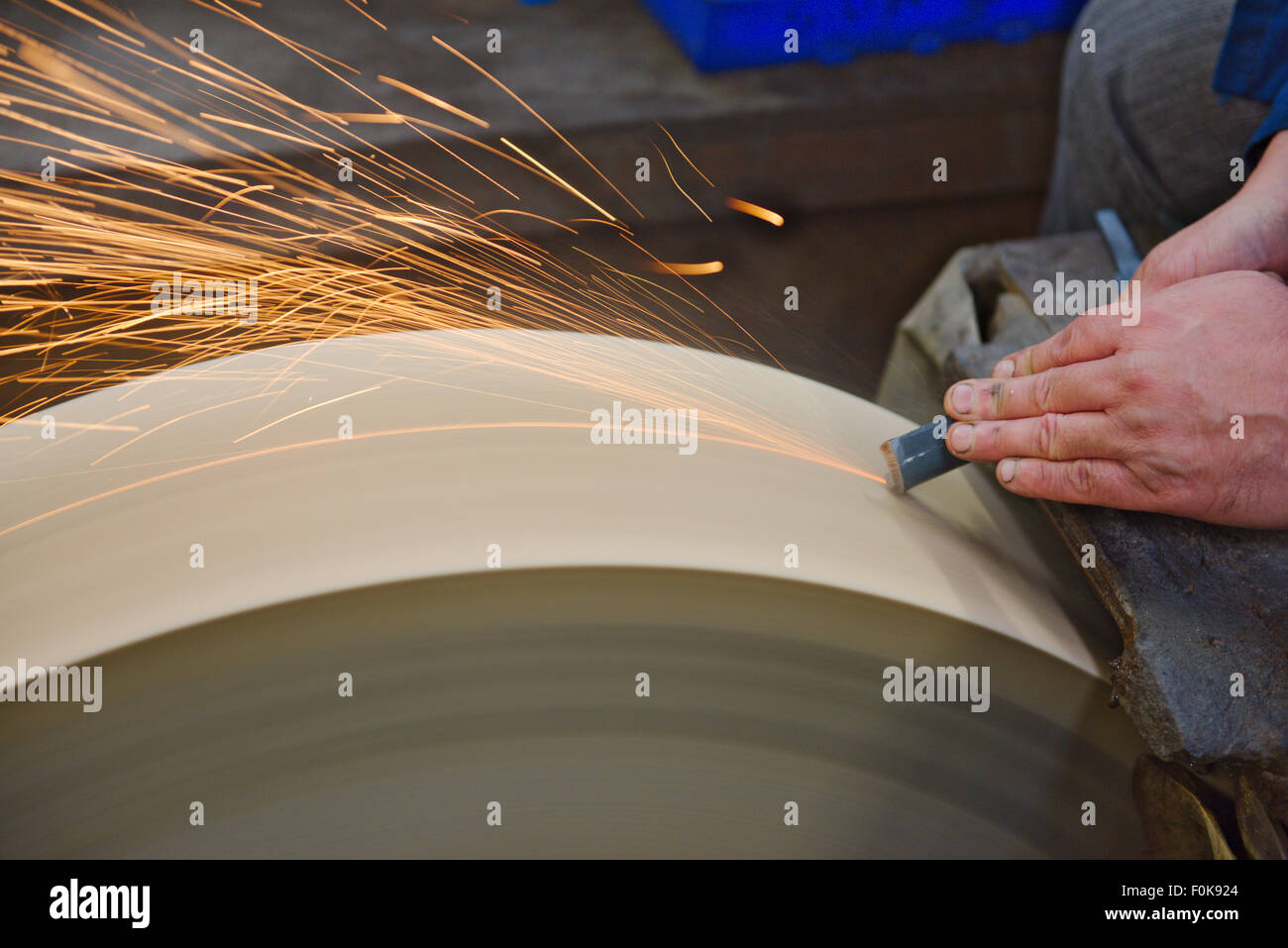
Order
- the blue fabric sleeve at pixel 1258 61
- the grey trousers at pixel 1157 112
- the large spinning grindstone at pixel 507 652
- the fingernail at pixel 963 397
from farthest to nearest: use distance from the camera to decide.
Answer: the grey trousers at pixel 1157 112 < the blue fabric sleeve at pixel 1258 61 < the fingernail at pixel 963 397 < the large spinning grindstone at pixel 507 652

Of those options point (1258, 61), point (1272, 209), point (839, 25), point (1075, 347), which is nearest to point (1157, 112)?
point (1258, 61)

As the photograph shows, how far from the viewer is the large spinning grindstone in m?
0.75

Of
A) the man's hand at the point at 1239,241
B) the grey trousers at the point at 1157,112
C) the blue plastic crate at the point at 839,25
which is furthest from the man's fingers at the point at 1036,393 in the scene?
the blue plastic crate at the point at 839,25

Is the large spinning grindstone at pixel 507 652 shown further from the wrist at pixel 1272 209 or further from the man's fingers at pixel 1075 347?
the wrist at pixel 1272 209

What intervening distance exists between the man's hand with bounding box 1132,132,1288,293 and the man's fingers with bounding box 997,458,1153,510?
0.28 meters

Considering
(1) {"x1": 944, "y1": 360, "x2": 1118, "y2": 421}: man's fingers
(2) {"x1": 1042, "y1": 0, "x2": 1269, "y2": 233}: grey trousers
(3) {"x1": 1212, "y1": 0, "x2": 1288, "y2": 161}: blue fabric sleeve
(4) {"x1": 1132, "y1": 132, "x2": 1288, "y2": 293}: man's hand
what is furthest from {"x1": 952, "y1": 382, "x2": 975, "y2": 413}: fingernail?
(2) {"x1": 1042, "y1": 0, "x2": 1269, "y2": 233}: grey trousers

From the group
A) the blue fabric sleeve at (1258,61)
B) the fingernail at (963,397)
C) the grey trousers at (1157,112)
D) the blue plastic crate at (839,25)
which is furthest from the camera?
the blue plastic crate at (839,25)

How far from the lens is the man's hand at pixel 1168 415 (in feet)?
2.52

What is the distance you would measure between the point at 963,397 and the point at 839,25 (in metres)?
1.67

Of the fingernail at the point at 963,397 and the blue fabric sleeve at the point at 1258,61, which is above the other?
the blue fabric sleeve at the point at 1258,61

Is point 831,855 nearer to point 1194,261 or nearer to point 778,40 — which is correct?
point 1194,261

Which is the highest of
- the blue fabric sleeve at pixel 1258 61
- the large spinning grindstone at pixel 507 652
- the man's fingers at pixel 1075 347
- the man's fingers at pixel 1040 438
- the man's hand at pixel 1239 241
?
the blue fabric sleeve at pixel 1258 61

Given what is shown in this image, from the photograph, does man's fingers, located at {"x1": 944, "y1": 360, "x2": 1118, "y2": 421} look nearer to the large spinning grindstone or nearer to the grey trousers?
the large spinning grindstone

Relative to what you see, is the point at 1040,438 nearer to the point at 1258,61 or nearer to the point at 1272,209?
the point at 1272,209
